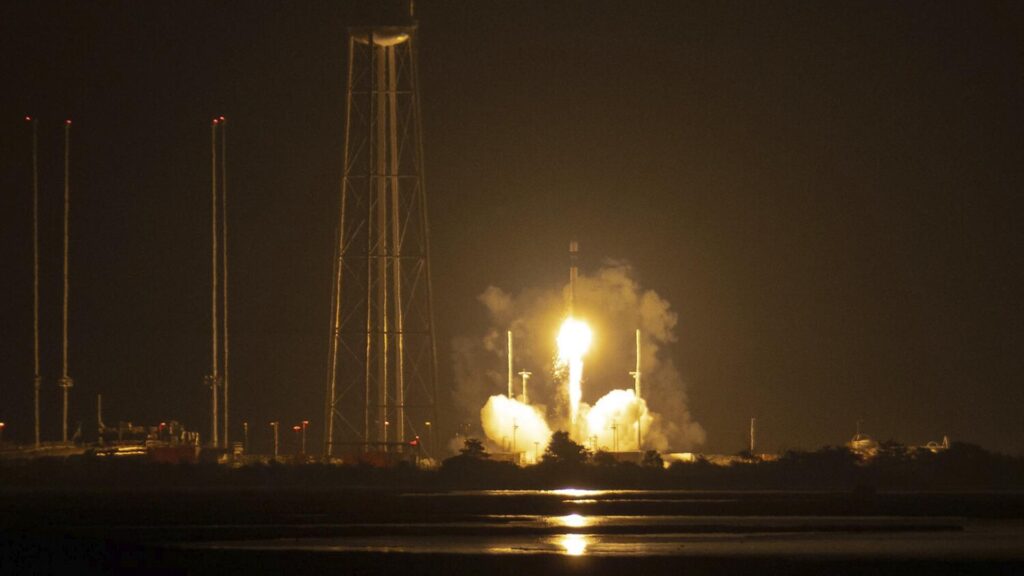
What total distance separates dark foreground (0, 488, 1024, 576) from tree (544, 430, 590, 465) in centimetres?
2465

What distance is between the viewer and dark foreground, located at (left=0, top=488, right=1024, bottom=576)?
5459cm

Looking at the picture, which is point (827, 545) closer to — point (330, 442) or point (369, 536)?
point (369, 536)

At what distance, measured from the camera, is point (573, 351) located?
144 metres

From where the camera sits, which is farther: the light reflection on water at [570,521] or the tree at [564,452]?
the tree at [564,452]

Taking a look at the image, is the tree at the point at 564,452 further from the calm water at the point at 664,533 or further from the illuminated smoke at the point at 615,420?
the calm water at the point at 664,533

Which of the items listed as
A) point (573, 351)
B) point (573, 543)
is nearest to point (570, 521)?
point (573, 543)

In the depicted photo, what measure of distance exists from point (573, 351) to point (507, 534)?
77.1 metres

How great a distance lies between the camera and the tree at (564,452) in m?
123

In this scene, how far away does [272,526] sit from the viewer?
234 ft

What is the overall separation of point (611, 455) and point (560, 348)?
1772 centimetres

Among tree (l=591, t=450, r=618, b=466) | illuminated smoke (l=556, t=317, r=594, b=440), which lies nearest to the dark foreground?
tree (l=591, t=450, r=618, b=466)

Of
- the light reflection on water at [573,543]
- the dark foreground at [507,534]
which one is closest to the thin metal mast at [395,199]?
the dark foreground at [507,534]

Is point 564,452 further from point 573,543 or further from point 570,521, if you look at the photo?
point 573,543

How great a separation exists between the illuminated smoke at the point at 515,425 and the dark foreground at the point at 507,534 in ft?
156
